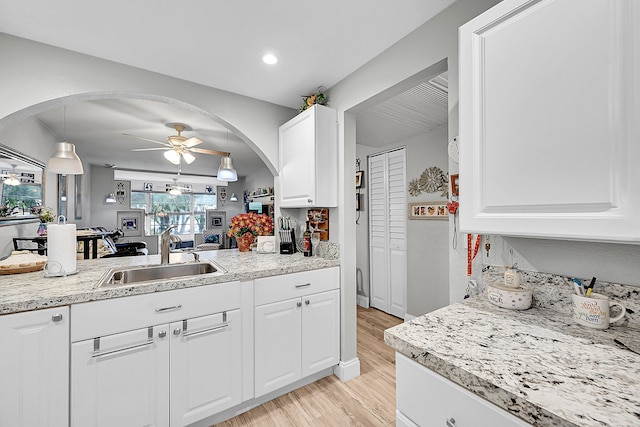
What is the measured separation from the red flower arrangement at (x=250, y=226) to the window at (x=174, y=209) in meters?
5.63

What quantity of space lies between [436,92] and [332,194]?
1197 mm

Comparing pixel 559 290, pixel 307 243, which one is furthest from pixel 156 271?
pixel 559 290

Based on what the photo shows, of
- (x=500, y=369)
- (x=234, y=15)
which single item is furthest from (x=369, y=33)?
(x=500, y=369)

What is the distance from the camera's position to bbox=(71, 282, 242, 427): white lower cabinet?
133 cm

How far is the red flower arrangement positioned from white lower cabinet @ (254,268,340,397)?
880 mm

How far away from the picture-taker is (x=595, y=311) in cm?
89

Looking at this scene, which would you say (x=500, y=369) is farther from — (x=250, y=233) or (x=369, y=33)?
(x=250, y=233)

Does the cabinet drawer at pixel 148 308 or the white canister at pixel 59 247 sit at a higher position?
the white canister at pixel 59 247

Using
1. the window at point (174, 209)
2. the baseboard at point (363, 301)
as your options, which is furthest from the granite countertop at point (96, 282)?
the window at point (174, 209)

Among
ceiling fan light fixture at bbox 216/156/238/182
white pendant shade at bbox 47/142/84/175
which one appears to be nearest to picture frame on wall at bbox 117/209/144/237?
white pendant shade at bbox 47/142/84/175

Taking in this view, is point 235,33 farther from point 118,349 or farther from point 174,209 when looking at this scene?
point 174,209

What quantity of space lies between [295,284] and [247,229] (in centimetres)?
97

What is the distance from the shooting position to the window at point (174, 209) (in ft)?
24.5

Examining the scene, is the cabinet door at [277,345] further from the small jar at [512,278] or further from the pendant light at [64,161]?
the pendant light at [64,161]
